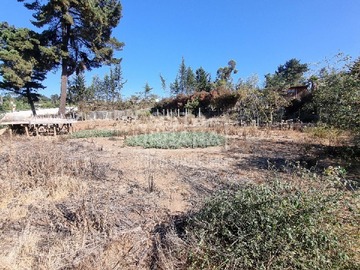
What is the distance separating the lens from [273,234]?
1.61 m

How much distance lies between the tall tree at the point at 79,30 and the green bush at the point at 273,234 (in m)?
15.9

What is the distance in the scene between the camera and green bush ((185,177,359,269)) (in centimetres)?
156

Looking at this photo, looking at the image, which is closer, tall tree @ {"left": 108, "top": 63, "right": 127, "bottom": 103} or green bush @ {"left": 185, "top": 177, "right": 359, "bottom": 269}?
green bush @ {"left": 185, "top": 177, "right": 359, "bottom": 269}

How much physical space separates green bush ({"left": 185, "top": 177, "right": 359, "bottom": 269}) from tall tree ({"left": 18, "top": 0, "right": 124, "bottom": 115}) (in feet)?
52.1

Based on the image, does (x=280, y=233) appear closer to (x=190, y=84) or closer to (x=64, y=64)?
(x=64, y=64)

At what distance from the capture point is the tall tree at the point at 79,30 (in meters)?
14.5

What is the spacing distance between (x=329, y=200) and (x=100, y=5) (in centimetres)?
1849

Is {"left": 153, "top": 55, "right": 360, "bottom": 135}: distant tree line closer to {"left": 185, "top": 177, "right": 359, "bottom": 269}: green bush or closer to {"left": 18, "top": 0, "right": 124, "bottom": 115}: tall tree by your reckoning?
{"left": 185, "top": 177, "right": 359, "bottom": 269}: green bush

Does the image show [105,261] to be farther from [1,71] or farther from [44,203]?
[1,71]

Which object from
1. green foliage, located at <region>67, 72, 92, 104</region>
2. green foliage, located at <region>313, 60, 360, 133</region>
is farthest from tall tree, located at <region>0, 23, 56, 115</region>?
green foliage, located at <region>313, 60, 360, 133</region>

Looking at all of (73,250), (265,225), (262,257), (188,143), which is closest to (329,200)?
(265,225)

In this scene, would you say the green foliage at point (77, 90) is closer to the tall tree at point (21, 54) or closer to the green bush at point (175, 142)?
the tall tree at point (21, 54)

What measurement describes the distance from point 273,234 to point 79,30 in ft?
58.9

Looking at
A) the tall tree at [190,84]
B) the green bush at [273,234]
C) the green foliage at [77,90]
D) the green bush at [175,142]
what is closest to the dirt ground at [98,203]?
the green bush at [273,234]
